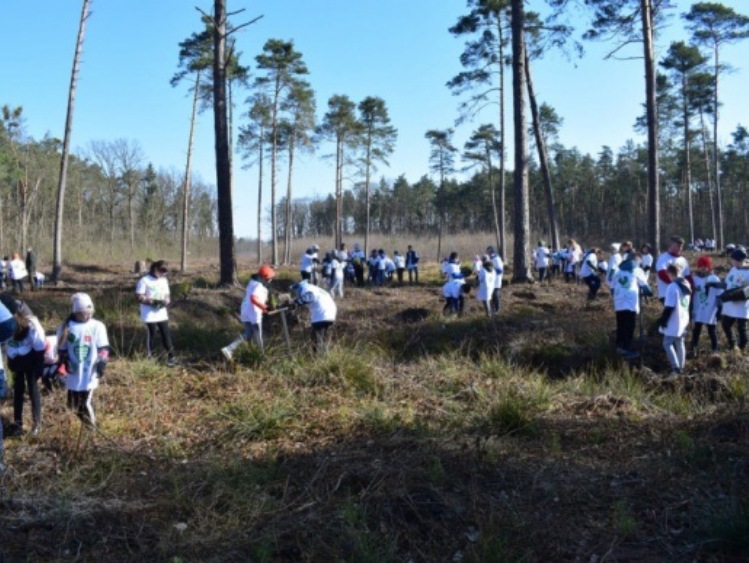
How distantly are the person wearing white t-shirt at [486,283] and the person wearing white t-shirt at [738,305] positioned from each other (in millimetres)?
5244

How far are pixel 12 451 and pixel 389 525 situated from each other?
3.69 m

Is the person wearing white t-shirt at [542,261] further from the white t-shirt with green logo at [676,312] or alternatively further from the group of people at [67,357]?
the group of people at [67,357]

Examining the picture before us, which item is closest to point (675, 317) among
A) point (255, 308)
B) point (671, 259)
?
point (671, 259)

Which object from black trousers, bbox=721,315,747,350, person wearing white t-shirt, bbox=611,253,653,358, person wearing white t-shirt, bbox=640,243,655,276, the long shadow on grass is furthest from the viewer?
person wearing white t-shirt, bbox=640,243,655,276

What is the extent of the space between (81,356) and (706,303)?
900 cm

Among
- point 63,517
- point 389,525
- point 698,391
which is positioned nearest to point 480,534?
point 389,525

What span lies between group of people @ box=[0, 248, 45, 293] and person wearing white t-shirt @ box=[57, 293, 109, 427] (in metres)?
17.2

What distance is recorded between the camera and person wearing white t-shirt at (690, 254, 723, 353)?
1005 cm

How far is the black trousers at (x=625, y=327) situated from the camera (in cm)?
992

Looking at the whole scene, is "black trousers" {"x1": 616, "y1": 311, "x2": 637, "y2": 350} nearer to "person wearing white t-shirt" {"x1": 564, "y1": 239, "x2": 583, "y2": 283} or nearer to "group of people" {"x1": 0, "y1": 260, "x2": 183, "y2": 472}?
"group of people" {"x1": 0, "y1": 260, "x2": 183, "y2": 472}

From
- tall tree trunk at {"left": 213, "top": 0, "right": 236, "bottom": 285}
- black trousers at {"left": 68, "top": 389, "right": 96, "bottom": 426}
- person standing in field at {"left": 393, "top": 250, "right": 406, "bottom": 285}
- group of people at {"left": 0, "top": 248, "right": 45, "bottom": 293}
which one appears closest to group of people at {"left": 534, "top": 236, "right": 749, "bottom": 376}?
black trousers at {"left": 68, "top": 389, "right": 96, "bottom": 426}

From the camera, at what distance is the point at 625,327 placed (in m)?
10.0

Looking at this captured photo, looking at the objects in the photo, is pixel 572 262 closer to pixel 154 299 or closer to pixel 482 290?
pixel 482 290

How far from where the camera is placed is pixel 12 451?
19.3ft
